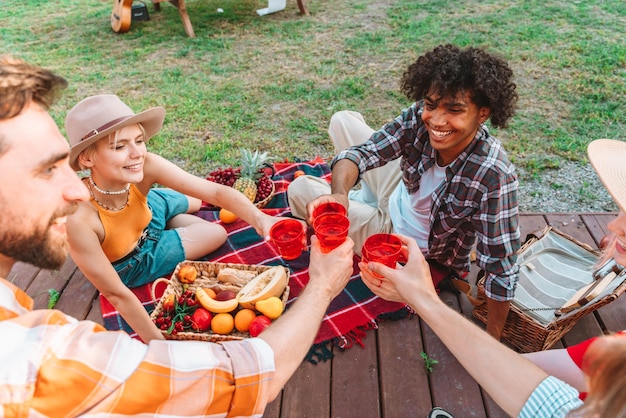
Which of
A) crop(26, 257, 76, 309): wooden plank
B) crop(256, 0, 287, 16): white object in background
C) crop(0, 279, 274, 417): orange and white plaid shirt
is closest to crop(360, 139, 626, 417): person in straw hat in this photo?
crop(0, 279, 274, 417): orange and white plaid shirt

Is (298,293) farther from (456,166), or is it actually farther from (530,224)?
(530,224)

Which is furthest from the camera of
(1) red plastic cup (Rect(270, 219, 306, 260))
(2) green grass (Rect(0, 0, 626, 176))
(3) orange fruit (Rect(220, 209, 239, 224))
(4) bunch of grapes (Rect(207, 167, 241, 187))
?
(2) green grass (Rect(0, 0, 626, 176))

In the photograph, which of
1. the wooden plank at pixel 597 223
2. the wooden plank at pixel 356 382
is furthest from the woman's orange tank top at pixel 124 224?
the wooden plank at pixel 597 223

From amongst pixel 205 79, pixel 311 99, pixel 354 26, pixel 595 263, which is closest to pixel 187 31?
pixel 205 79

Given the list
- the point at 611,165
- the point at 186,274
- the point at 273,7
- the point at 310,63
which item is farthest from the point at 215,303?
the point at 273,7

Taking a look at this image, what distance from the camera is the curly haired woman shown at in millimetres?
2883

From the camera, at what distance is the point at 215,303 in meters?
3.33

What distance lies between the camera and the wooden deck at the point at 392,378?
2832 mm

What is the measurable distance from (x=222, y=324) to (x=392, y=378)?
1.20m

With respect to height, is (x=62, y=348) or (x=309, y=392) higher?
(x=62, y=348)

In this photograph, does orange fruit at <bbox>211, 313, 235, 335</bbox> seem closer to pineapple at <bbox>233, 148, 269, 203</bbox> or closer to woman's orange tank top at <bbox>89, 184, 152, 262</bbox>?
woman's orange tank top at <bbox>89, 184, 152, 262</bbox>

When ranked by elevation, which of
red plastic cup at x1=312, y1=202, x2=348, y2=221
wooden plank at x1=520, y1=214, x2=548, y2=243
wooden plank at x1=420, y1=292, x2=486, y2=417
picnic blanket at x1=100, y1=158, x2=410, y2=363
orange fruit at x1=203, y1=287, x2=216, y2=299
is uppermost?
red plastic cup at x1=312, y1=202, x2=348, y2=221

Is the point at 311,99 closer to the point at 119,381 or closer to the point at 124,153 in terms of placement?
the point at 124,153

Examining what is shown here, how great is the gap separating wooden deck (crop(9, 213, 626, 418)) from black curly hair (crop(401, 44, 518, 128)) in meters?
1.48
